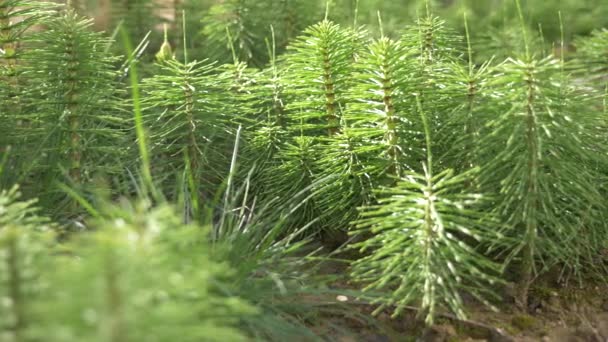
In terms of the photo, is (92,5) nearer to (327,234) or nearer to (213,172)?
(213,172)

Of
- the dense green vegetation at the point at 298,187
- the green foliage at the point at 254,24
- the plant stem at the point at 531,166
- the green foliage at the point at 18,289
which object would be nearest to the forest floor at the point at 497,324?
the dense green vegetation at the point at 298,187

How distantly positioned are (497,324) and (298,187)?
1.75ft

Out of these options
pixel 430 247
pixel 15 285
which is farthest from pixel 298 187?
pixel 15 285

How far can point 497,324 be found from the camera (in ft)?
4.38

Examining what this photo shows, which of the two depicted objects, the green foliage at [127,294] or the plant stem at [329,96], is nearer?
the green foliage at [127,294]

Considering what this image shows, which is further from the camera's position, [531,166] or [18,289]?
[531,166]

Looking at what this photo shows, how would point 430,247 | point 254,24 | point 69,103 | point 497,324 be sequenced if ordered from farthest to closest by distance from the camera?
point 254,24 → point 69,103 → point 497,324 → point 430,247

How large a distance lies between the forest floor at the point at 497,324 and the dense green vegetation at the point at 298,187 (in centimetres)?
3

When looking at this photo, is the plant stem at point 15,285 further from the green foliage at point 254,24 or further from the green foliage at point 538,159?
the green foliage at point 254,24

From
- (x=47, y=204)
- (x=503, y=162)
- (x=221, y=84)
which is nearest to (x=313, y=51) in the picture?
(x=221, y=84)

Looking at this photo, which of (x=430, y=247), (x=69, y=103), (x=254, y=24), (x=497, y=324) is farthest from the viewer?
(x=254, y=24)

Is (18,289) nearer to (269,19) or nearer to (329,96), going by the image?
(329,96)

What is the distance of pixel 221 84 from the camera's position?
1.71m

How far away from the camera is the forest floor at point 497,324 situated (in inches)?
51.7
